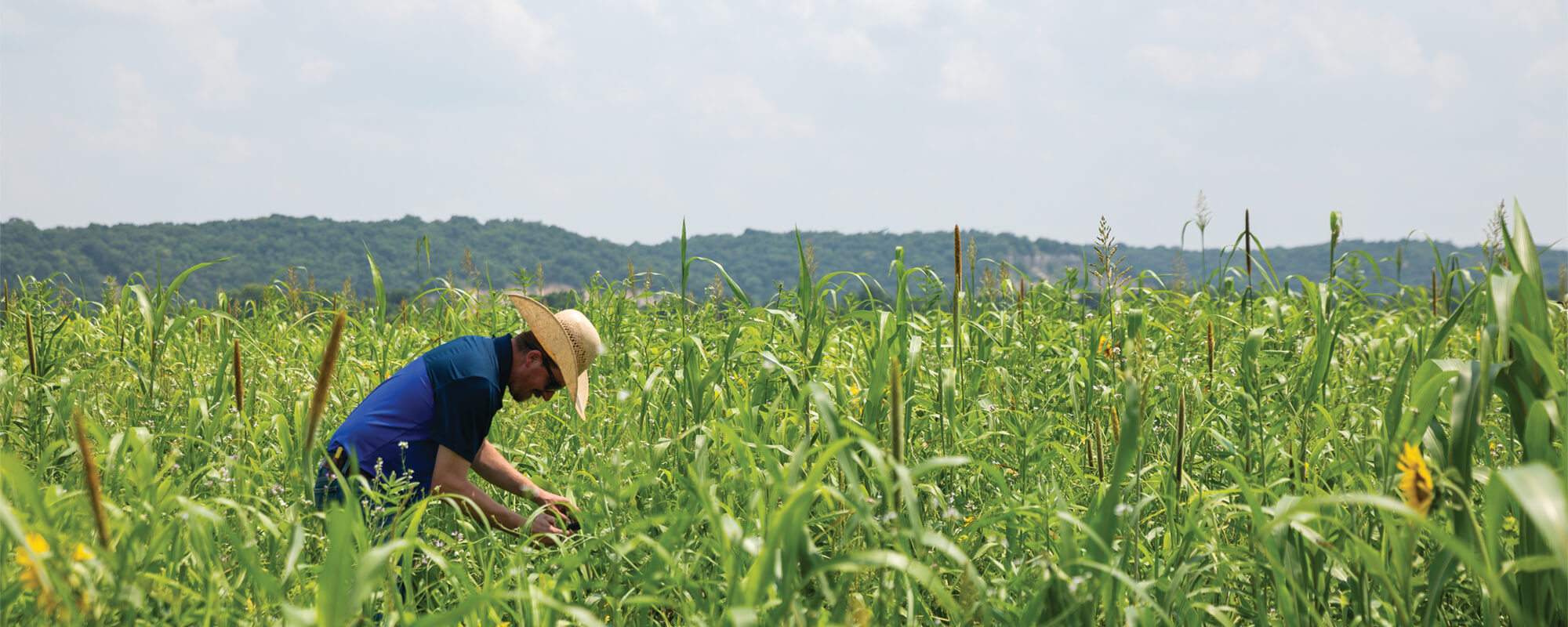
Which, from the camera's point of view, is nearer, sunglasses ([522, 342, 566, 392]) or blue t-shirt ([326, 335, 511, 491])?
blue t-shirt ([326, 335, 511, 491])

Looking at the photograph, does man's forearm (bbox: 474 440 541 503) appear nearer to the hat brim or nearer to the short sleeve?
the short sleeve

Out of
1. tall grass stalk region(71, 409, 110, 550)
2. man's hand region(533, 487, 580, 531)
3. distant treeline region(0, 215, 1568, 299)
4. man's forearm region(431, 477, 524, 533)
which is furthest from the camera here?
distant treeline region(0, 215, 1568, 299)

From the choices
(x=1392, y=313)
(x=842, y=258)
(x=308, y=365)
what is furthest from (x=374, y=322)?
(x=842, y=258)

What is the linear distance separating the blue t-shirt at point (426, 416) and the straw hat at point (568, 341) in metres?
0.25

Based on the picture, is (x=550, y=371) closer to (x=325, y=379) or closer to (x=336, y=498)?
(x=336, y=498)

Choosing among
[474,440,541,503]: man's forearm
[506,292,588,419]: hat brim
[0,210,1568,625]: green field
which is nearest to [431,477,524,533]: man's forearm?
[0,210,1568,625]: green field

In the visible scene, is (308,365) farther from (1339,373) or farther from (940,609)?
(1339,373)

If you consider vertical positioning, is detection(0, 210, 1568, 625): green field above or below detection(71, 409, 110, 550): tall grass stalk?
below

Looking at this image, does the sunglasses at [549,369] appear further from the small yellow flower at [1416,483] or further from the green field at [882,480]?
the small yellow flower at [1416,483]

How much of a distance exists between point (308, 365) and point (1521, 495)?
4.72m

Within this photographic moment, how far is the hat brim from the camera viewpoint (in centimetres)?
308

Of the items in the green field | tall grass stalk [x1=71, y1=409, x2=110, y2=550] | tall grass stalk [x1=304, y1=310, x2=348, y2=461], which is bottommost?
the green field

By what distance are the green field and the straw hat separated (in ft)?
0.63

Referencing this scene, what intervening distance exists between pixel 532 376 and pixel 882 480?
2158 millimetres
